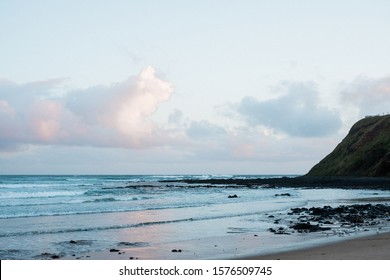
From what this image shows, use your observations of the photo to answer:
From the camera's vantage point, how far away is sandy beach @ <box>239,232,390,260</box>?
13.1 meters

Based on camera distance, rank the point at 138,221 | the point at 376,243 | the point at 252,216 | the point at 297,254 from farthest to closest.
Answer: the point at 252,216
the point at 138,221
the point at 376,243
the point at 297,254

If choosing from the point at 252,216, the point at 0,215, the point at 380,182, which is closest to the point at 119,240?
the point at 252,216

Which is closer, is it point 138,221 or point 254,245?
point 254,245

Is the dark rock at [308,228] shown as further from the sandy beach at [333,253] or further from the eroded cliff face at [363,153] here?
the eroded cliff face at [363,153]

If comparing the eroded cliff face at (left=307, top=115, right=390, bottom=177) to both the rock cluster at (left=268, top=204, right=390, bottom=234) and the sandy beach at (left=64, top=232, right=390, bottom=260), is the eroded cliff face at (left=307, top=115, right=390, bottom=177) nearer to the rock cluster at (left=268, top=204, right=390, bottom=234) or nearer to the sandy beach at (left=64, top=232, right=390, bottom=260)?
the rock cluster at (left=268, top=204, right=390, bottom=234)

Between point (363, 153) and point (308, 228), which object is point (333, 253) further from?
point (363, 153)

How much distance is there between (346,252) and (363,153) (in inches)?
3499

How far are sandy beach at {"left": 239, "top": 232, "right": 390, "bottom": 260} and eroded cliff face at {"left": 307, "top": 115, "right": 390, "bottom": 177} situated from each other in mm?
73972

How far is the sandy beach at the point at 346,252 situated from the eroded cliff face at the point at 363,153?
73972mm

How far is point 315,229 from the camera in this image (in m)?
21.0

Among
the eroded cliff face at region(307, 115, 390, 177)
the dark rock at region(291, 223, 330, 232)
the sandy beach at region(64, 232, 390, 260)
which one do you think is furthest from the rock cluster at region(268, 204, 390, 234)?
the eroded cliff face at region(307, 115, 390, 177)

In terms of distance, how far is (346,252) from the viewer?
560 inches

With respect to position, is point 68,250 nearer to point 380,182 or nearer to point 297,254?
point 297,254

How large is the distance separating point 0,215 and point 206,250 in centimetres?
1786
